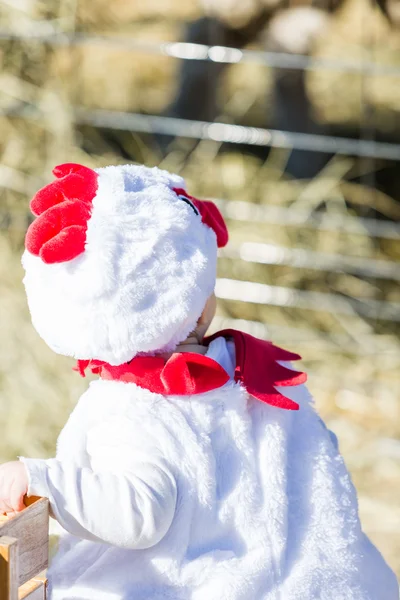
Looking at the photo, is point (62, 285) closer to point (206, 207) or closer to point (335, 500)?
point (206, 207)

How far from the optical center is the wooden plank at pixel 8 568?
2.34 ft

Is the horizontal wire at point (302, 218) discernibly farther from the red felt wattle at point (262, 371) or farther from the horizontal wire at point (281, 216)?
the red felt wattle at point (262, 371)

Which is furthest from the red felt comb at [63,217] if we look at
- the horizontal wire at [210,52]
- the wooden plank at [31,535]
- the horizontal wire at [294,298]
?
the horizontal wire at [294,298]

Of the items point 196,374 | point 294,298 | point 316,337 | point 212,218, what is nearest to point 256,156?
point 294,298

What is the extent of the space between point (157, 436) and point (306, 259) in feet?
5.38

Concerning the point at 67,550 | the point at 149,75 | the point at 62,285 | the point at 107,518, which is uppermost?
the point at 62,285

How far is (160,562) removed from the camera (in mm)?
893

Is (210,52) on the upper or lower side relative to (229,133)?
upper

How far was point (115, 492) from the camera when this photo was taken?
0.83 meters

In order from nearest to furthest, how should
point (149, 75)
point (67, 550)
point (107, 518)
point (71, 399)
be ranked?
point (107, 518), point (67, 550), point (71, 399), point (149, 75)

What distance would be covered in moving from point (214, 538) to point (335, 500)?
15 centimetres

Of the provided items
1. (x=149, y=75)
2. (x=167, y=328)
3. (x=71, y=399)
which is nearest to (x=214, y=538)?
(x=167, y=328)

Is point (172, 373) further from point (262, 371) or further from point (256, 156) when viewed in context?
point (256, 156)

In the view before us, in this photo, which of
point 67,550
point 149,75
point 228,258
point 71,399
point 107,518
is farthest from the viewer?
point 149,75
